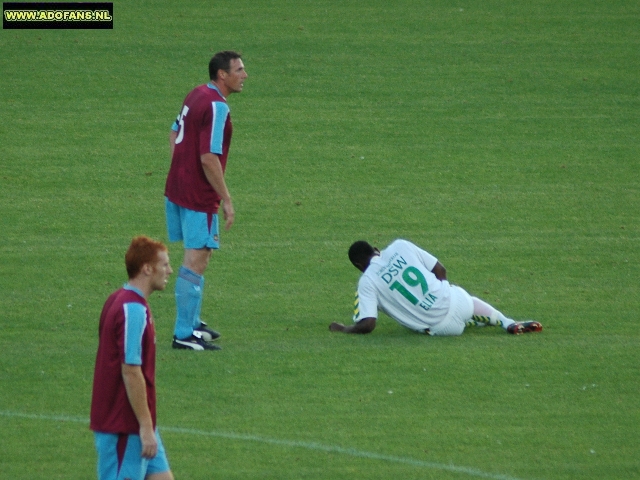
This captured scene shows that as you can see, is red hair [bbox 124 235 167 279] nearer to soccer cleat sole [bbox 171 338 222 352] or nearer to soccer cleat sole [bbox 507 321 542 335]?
soccer cleat sole [bbox 171 338 222 352]

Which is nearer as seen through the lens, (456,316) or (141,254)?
(141,254)

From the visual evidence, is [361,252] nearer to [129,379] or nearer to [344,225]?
[344,225]

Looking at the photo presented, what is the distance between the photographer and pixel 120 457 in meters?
5.22

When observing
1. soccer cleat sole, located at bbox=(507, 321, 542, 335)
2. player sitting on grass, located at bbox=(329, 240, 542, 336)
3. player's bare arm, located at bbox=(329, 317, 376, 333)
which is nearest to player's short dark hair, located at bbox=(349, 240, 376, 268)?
player sitting on grass, located at bbox=(329, 240, 542, 336)

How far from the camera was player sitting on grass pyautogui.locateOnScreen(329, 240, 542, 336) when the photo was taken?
9188mm

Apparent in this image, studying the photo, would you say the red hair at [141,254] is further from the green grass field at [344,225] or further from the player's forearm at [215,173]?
the player's forearm at [215,173]

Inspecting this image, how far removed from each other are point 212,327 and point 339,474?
3.47 meters

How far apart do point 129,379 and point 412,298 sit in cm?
445

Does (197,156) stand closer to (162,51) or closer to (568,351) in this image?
(568,351)

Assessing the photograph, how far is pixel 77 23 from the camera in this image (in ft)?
69.9

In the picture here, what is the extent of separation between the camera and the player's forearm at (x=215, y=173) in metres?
8.53

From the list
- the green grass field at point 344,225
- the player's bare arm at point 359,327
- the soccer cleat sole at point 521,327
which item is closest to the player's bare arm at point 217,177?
the green grass field at point 344,225

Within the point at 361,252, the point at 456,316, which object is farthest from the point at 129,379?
the point at 456,316

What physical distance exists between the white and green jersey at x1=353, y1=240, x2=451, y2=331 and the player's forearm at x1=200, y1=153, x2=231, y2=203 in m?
1.49
